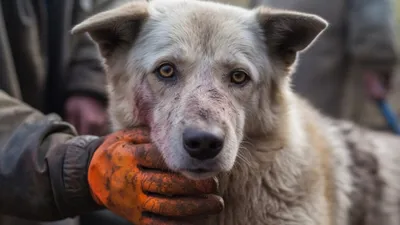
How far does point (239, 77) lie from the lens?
247 centimetres

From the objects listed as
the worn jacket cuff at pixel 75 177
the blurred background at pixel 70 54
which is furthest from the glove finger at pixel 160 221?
the blurred background at pixel 70 54

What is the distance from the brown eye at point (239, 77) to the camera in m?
2.45

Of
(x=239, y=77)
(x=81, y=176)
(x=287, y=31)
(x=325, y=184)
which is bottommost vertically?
(x=325, y=184)

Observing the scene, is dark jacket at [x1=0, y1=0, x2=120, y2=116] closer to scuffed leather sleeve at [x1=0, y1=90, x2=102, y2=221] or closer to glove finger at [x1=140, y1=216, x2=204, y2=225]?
scuffed leather sleeve at [x1=0, y1=90, x2=102, y2=221]

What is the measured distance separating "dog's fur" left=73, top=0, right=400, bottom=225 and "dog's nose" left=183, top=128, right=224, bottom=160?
0.21 ft

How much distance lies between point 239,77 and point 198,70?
18 cm

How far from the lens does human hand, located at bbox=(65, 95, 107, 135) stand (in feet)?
10.9

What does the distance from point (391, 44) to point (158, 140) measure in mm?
3047

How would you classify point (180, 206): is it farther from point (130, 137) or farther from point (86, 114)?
point (86, 114)

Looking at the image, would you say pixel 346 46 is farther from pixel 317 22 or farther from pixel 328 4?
pixel 317 22

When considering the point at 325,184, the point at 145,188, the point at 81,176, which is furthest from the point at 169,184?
the point at 325,184

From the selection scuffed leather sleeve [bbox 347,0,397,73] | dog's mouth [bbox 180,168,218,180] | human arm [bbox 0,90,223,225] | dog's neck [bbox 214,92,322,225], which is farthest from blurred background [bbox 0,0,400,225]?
dog's mouth [bbox 180,168,218,180]

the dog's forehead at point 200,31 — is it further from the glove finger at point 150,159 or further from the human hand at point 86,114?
the human hand at point 86,114

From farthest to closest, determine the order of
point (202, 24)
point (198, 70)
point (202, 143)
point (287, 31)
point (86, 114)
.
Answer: point (86, 114) → point (287, 31) → point (202, 24) → point (198, 70) → point (202, 143)
